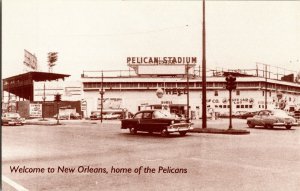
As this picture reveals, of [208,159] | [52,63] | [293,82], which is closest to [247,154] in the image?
[208,159]

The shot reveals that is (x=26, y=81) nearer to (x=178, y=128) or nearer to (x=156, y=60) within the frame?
(x=156, y=60)

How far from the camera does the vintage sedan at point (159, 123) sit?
19719 mm

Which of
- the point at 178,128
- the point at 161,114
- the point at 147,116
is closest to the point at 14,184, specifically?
the point at 178,128

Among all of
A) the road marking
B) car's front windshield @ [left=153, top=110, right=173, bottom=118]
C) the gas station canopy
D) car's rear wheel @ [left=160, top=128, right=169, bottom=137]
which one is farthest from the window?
the gas station canopy

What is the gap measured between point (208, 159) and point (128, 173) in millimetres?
3207

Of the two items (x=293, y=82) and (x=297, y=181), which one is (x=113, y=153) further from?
(x=293, y=82)

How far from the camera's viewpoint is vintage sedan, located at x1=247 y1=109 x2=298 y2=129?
86.2 ft

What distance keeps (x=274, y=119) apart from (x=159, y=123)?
1019 centimetres

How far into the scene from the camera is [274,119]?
87.6ft

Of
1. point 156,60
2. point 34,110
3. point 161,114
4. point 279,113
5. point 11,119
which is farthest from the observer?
point 156,60

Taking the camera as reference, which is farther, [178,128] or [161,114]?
[161,114]

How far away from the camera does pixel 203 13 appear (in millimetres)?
23906

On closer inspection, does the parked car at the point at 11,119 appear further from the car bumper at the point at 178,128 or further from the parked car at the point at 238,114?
the parked car at the point at 238,114

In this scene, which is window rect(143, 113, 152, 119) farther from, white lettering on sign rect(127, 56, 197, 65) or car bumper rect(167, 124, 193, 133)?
white lettering on sign rect(127, 56, 197, 65)
